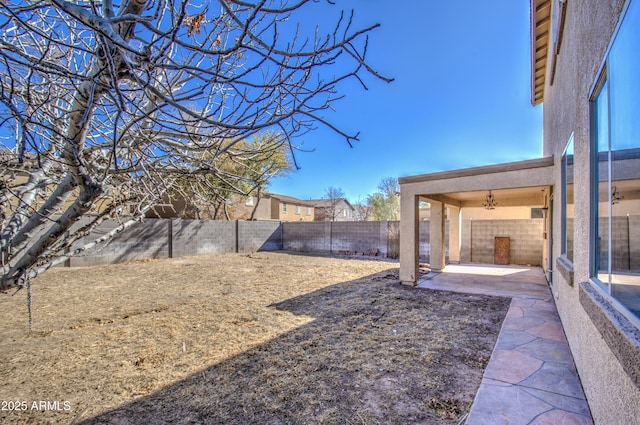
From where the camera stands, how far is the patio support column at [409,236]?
718 centimetres

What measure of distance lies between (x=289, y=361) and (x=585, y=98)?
4.00 meters

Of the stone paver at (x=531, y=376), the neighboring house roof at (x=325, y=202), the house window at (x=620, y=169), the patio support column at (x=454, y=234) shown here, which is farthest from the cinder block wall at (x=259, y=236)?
the neighboring house roof at (x=325, y=202)

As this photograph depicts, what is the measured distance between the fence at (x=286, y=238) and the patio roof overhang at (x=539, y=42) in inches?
188

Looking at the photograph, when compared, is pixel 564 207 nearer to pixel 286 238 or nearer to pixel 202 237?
pixel 202 237

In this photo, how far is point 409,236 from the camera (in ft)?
23.6

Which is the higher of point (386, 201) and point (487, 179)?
point (386, 201)

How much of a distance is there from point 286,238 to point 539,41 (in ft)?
47.2

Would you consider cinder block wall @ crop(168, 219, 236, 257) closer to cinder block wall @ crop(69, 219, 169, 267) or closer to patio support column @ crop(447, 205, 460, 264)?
cinder block wall @ crop(69, 219, 169, 267)

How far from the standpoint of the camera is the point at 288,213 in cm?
3272

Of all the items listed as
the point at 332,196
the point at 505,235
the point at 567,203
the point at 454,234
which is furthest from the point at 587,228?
the point at 332,196

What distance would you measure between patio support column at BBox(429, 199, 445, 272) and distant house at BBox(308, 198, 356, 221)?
22942 mm

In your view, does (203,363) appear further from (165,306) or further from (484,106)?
(484,106)

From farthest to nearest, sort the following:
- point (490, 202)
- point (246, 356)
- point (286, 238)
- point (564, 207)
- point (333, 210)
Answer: point (333, 210) → point (286, 238) → point (490, 202) → point (564, 207) → point (246, 356)

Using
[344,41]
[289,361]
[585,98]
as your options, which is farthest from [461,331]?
[344,41]
